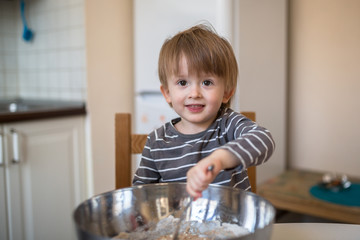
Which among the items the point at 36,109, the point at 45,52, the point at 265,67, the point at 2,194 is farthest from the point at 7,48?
the point at 265,67

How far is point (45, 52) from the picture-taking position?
1985 millimetres

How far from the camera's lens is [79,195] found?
1789mm

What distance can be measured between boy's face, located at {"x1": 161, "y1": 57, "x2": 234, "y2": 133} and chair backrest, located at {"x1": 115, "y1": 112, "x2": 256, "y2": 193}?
170 millimetres

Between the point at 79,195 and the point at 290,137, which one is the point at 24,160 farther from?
the point at 290,137

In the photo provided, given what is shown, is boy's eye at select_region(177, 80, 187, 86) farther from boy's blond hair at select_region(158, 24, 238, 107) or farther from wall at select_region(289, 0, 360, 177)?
wall at select_region(289, 0, 360, 177)

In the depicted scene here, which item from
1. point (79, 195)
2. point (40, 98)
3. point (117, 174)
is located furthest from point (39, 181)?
point (117, 174)

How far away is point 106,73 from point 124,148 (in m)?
1.07

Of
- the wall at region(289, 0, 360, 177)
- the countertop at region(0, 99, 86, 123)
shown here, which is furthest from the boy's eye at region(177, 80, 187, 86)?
the wall at region(289, 0, 360, 177)

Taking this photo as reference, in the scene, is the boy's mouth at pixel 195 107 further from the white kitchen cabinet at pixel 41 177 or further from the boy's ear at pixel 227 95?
the white kitchen cabinet at pixel 41 177

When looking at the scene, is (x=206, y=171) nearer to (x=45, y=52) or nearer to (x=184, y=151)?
(x=184, y=151)

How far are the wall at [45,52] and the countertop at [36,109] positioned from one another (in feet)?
0.13

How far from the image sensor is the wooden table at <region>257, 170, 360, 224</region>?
1.46 metres

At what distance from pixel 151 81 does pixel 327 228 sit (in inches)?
56.2

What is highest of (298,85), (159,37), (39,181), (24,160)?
(159,37)
